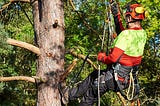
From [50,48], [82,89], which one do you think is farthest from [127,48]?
[50,48]

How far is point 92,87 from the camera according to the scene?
4.89 metres

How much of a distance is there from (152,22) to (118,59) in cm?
1607

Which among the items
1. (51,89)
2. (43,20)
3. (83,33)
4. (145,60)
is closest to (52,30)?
(43,20)

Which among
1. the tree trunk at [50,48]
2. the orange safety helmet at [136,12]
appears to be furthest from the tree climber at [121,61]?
the tree trunk at [50,48]

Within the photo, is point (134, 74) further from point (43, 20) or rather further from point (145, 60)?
point (145, 60)

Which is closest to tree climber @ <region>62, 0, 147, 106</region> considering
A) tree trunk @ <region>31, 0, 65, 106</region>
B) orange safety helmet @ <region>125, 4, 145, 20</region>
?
orange safety helmet @ <region>125, 4, 145, 20</region>

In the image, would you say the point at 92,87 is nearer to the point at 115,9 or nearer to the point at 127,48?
the point at 127,48

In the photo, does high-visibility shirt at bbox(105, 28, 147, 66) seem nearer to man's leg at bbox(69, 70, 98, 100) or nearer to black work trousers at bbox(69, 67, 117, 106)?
black work trousers at bbox(69, 67, 117, 106)

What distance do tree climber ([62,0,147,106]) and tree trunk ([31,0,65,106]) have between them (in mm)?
238

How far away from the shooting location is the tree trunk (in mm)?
4746

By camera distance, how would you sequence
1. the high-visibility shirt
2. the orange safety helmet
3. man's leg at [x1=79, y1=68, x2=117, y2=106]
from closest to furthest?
the high-visibility shirt
the orange safety helmet
man's leg at [x1=79, y1=68, x2=117, y2=106]

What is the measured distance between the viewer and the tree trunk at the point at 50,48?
187 inches

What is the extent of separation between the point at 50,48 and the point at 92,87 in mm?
724

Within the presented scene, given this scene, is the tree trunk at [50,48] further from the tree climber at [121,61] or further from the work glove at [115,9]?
the work glove at [115,9]
